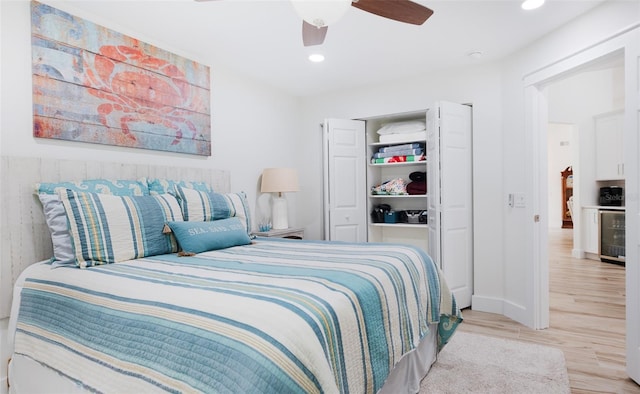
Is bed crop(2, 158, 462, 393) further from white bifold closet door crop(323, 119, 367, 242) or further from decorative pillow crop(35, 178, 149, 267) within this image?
white bifold closet door crop(323, 119, 367, 242)

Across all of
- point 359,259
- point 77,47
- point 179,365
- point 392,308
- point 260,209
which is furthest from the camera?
point 260,209

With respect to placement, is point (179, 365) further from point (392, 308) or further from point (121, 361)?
point (392, 308)

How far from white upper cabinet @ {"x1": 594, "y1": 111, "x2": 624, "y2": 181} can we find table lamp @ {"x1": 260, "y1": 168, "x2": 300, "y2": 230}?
4914 mm

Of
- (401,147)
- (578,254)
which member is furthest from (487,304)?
(578,254)

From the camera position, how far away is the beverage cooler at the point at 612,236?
497 centimetres

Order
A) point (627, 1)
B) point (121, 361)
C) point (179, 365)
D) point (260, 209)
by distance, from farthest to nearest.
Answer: point (260, 209)
point (627, 1)
point (121, 361)
point (179, 365)

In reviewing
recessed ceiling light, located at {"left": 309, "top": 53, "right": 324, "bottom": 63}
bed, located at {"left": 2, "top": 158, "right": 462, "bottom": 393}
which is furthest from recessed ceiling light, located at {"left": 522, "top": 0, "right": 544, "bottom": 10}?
bed, located at {"left": 2, "top": 158, "right": 462, "bottom": 393}

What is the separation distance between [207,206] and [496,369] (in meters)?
2.28

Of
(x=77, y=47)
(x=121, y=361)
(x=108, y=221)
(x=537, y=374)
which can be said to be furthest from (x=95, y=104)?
(x=537, y=374)

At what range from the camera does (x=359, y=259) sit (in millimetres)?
1896

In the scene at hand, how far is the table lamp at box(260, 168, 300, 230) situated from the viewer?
3680 mm

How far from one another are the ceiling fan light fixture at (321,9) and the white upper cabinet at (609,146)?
5.59m

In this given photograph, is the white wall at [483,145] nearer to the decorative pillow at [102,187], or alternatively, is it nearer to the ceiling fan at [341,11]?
the ceiling fan at [341,11]

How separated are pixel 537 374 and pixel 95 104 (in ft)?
11.2
